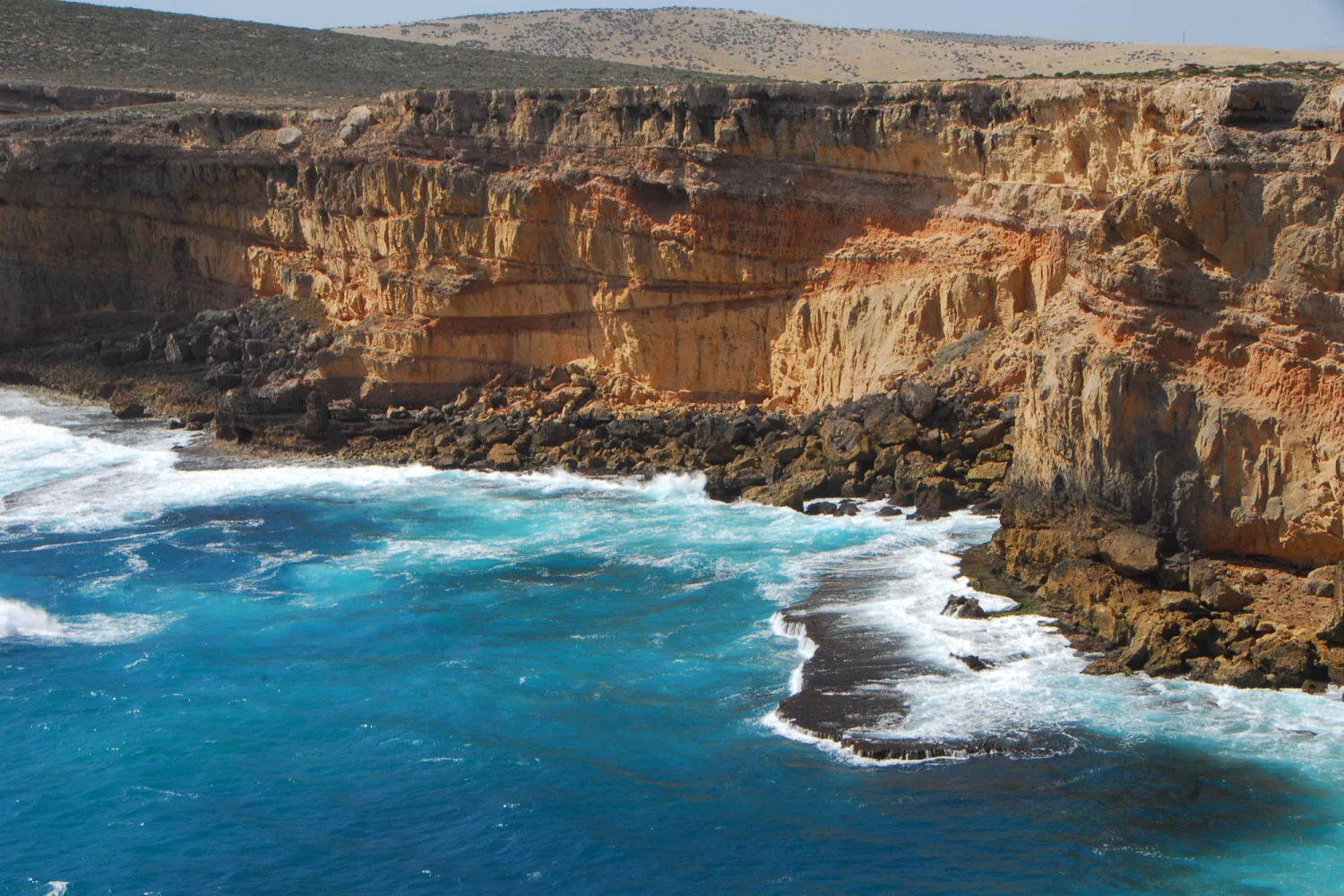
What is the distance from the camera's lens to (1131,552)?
90.4 ft

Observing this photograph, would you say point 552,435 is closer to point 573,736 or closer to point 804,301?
point 804,301

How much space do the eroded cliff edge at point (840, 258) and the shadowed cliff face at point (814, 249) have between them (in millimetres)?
71

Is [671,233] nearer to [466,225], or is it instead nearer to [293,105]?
[466,225]

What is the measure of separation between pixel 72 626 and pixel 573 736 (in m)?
12.5

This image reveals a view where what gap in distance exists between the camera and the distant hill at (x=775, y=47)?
93.8 meters

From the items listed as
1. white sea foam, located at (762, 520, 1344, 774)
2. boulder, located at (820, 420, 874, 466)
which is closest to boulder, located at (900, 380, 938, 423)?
boulder, located at (820, 420, 874, 466)

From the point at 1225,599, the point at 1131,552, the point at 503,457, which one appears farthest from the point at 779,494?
the point at 1225,599

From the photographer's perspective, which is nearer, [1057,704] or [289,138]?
[1057,704]

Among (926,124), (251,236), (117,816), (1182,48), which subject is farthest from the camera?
(1182,48)

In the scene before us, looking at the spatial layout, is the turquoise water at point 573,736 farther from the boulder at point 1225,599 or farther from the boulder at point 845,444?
the boulder at point 845,444

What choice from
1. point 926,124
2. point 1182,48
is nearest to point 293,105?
point 926,124

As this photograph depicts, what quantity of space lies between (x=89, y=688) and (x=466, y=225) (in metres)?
21.8

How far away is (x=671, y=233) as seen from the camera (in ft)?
139

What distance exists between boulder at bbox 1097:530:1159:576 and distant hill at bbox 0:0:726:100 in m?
40.4
